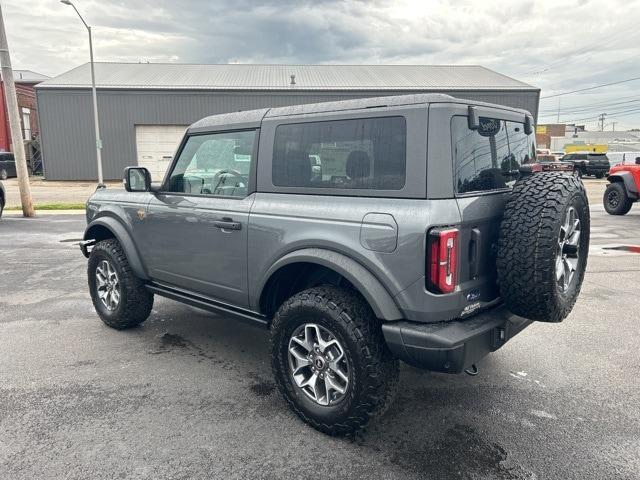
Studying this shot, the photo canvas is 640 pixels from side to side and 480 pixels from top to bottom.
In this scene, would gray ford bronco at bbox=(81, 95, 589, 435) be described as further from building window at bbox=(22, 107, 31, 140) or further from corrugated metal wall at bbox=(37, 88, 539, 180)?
building window at bbox=(22, 107, 31, 140)

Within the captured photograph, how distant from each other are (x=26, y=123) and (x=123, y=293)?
39966mm

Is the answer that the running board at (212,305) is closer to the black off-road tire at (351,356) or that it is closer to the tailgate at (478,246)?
the black off-road tire at (351,356)

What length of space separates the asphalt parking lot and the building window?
37661 millimetres

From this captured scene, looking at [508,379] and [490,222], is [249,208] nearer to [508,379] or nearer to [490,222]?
[490,222]

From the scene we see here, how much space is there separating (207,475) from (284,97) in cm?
2554

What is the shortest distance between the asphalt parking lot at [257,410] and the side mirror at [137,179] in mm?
1366

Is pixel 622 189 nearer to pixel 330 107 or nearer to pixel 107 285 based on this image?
pixel 330 107

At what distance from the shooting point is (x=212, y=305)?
368 centimetres

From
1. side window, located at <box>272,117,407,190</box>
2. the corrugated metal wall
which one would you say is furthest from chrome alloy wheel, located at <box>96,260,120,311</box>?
the corrugated metal wall

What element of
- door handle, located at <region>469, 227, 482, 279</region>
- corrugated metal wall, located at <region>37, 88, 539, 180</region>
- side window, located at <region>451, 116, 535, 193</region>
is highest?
corrugated metal wall, located at <region>37, 88, 539, 180</region>

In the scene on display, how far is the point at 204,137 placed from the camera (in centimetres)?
379

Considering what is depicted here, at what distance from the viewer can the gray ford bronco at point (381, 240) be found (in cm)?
249

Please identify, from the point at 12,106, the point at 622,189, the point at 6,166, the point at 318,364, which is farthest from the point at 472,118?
the point at 6,166

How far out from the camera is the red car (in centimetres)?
1209
